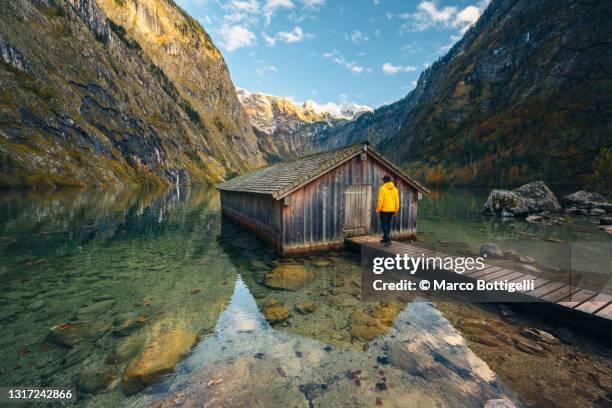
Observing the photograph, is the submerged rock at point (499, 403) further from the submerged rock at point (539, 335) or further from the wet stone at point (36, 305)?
the wet stone at point (36, 305)

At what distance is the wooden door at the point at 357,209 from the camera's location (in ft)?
47.4

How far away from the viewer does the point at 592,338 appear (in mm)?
6426

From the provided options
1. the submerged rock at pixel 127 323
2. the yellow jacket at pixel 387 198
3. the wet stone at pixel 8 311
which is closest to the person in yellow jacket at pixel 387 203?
the yellow jacket at pixel 387 198

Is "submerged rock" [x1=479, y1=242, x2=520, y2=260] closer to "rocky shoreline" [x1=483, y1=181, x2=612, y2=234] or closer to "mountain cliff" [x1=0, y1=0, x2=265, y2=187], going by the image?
"rocky shoreline" [x1=483, y1=181, x2=612, y2=234]

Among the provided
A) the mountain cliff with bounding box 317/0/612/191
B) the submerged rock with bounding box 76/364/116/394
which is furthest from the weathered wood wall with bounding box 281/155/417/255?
the mountain cliff with bounding box 317/0/612/191

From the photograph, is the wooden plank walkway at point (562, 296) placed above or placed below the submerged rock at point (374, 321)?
above

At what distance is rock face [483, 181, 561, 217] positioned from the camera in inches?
1059

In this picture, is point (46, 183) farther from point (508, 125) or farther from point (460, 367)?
point (508, 125)

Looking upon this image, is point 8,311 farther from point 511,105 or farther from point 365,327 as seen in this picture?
point 511,105

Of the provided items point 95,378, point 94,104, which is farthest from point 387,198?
point 94,104

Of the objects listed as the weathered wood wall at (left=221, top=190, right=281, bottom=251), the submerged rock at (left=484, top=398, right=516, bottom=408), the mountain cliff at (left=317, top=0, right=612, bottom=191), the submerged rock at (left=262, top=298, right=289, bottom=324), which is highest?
the mountain cliff at (left=317, top=0, right=612, bottom=191)

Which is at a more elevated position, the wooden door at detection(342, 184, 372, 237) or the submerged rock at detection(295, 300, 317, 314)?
the wooden door at detection(342, 184, 372, 237)

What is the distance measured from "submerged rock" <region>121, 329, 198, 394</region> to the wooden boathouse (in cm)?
658

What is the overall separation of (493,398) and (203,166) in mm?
137802
